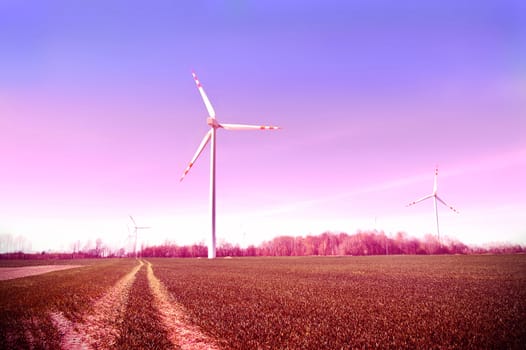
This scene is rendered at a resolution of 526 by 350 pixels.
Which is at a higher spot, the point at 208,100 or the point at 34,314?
the point at 208,100

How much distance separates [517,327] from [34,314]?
1874cm

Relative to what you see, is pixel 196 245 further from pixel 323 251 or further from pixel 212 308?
pixel 212 308

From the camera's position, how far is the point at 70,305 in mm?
15148

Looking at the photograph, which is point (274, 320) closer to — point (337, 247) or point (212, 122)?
point (212, 122)

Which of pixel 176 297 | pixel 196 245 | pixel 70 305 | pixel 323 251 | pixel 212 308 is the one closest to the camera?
pixel 212 308

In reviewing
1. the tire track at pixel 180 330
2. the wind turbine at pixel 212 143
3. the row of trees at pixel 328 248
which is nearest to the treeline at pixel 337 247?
the row of trees at pixel 328 248

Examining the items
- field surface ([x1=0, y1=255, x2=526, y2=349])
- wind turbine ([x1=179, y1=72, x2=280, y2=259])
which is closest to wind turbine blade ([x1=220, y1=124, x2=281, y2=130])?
wind turbine ([x1=179, y1=72, x2=280, y2=259])

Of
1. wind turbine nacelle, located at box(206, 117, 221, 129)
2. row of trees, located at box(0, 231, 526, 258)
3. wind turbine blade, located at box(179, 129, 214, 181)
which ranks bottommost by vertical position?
row of trees, located at box(0, 231, 526, 258)

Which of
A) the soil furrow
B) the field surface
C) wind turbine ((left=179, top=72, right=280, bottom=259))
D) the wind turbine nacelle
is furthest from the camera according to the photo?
the wind turbine nacelle

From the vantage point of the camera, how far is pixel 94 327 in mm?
11281

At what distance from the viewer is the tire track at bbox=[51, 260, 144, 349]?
31.1 ft

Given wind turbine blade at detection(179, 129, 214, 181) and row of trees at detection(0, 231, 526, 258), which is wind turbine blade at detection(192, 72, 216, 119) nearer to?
wind turbine blade at detection(179, 129, 214, 181)

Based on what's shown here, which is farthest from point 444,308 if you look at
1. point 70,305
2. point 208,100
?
point 208,100

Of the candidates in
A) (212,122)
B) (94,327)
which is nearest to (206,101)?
(212,122)
